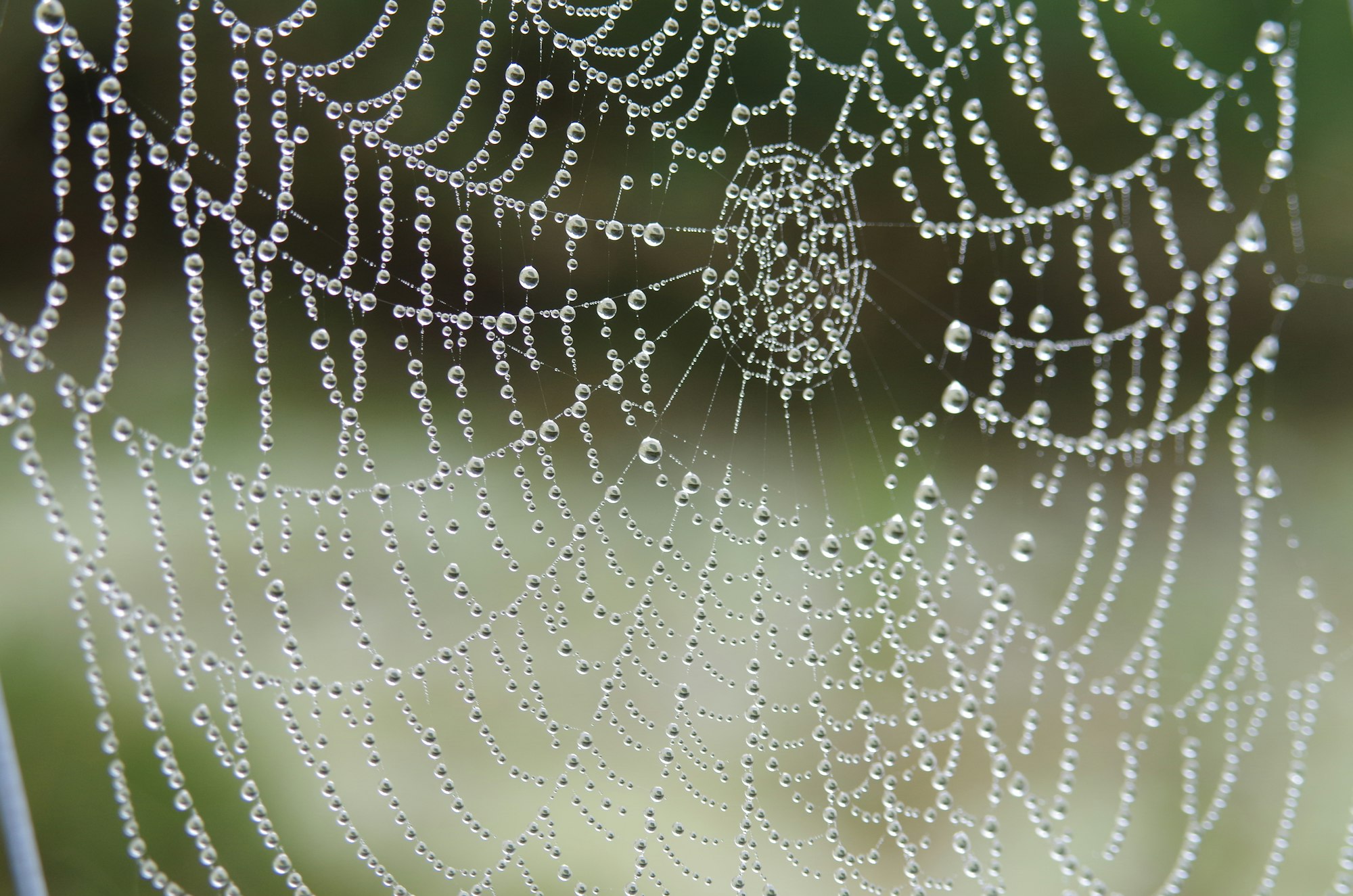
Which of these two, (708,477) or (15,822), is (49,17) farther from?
(708,477)

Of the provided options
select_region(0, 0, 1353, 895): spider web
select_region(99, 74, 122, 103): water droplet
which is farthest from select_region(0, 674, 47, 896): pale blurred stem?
select_region(99, 74, 122, 103): water droplet

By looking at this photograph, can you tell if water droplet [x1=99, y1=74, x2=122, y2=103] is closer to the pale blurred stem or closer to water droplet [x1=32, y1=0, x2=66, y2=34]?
water droplet [x1=32, y1=0, x2=66, y2=34]

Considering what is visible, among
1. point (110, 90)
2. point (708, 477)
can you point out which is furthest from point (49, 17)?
point (708, 477)

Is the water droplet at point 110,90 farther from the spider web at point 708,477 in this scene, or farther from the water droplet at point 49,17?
the spider web at point 708,477

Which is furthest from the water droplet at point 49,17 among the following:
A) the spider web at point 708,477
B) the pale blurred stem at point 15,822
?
the pale blurred stem at point 15,822

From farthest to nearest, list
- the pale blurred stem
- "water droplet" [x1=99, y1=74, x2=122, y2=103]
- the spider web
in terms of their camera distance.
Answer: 1. the spider web
2. "water droplet" [x1=99, y1=74, x2=122, y2=103]
3. the pale blurred stem

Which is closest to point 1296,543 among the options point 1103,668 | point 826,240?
point 1103,668

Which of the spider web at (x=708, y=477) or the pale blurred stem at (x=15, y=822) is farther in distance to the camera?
the spider web at (x=708, y=477)

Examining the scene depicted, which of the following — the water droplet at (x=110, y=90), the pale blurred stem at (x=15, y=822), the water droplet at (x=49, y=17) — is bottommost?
the pale blurred stem at (x=15, y=822)
